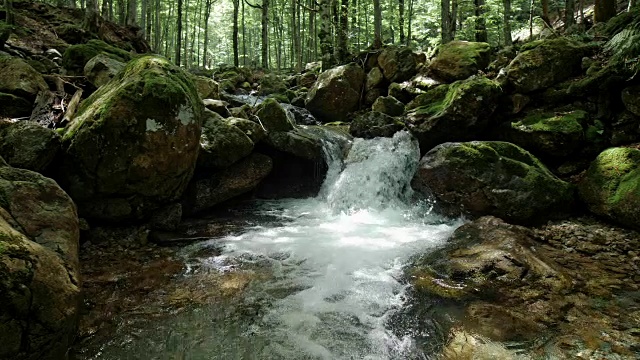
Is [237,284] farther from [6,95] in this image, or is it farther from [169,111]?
[6,95]

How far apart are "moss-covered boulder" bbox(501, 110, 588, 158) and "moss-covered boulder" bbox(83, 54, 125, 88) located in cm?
929

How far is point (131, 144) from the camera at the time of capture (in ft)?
19.7

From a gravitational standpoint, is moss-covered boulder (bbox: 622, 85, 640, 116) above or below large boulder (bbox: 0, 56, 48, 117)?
below

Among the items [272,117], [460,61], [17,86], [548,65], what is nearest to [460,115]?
[548,65]

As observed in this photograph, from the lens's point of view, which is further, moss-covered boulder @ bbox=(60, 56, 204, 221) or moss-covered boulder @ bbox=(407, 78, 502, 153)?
moss-covered boulder @ bbox=(407, 78, 502, 153)

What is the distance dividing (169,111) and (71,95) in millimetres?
3426

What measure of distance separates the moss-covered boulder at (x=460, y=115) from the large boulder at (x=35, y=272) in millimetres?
8024

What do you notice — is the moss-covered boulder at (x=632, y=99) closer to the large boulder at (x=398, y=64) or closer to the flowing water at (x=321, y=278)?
the flowing water at (x=321, y=278)

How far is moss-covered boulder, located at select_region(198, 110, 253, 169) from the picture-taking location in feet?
26.1

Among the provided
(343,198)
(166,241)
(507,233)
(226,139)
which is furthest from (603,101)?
(166,241)

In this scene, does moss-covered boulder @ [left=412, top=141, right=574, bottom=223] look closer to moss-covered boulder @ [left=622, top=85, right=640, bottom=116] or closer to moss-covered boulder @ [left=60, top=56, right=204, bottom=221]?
moss-covered boulder @ [left=622, top=85, right=640, bottom=116]

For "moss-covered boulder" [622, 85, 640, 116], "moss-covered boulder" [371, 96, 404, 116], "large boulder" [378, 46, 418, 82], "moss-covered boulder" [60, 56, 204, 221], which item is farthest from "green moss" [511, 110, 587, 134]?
"moss-covered boulder" [60, 56, 204, 221]

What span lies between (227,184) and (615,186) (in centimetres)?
757

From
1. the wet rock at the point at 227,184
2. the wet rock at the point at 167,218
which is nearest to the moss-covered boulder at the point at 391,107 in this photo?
the wet rock at the point at 227,184
